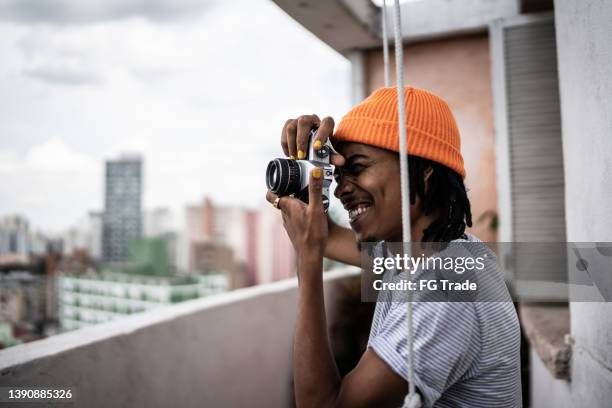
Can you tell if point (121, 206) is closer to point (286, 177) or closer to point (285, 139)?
point (285, 139)

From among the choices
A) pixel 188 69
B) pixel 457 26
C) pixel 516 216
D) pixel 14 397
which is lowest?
pixel 14 397

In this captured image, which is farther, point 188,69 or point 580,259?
point 188,69

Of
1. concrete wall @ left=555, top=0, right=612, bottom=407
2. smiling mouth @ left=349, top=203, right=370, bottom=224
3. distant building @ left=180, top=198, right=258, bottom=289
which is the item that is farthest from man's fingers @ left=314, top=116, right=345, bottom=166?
distant building @ left=180, top=198, right=258, bottom=289

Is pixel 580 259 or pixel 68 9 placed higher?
pixel 68 9

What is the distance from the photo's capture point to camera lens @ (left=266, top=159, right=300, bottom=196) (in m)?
1.06

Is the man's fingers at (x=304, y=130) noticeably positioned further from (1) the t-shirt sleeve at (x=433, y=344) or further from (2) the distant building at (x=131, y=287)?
(2) the distant building at (x=131, y=287)

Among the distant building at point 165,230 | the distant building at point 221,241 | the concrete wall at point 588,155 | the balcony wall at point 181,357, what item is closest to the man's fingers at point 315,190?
the concrete wall at point 588,155

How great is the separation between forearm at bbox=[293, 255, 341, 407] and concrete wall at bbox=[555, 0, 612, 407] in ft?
2.31

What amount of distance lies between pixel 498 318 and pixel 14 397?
4.28 feet

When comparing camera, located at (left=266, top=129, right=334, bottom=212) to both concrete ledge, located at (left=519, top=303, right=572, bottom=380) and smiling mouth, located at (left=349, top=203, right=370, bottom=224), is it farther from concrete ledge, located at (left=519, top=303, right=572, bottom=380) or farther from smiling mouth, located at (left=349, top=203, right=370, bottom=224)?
concrete ledge, located at (left=519, top=303, right=572, bottom=380)

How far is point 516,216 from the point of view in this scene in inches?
124

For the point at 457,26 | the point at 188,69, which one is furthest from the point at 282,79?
the point at 457,26

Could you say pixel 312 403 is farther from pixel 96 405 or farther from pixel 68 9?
pixel 68 9

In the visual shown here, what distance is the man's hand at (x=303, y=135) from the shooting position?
3.42 feet
